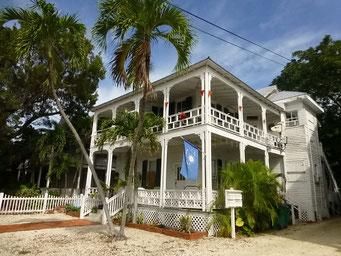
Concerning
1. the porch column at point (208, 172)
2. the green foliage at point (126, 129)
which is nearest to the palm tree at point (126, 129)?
the green foliage at point (126, 129)

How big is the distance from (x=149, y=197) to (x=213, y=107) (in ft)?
23.4

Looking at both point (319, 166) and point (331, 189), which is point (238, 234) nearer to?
point (319, 166)

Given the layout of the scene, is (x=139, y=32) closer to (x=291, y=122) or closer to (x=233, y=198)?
(x=233, y=198)

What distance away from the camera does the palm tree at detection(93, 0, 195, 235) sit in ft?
24.5

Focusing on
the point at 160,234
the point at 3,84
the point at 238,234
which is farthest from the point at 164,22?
the point at 3,84

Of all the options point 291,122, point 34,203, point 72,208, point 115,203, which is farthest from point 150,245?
point 291,122

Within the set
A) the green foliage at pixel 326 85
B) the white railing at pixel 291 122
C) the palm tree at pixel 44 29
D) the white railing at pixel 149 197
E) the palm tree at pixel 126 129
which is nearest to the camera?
the palm tree at pixel 44 29

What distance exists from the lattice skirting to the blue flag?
1583 millimetres

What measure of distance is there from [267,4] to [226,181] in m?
7.11

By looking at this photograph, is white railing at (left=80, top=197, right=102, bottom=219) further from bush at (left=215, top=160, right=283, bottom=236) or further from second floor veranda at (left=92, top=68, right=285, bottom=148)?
bush at (left=215, top=160, right=283, bottom=236)

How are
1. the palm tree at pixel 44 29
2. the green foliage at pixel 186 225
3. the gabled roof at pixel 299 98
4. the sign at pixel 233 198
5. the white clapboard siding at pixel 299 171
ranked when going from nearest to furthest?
the palm tree at pixel 44 29 → the sign at pixel 233 198 → the green foliage at pixel 186 225 → the white clapboard siding at pixel 299 171 → the gabled roof at pixel 299 98

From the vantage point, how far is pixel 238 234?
968 cm

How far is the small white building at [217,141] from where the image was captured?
1130 centimetres

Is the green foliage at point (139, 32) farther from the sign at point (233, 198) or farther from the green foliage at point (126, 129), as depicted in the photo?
the sign at point (233, 198)
